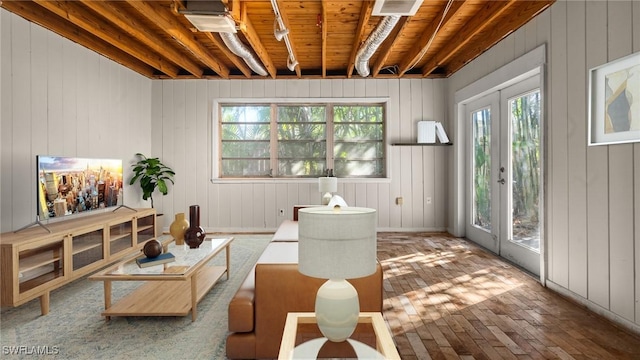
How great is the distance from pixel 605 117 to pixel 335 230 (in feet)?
8.93

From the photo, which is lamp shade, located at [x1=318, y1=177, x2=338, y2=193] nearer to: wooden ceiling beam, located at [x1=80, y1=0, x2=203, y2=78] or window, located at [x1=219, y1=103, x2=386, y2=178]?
window, located at [x1=219, y1=103, x2=386, y2=178]

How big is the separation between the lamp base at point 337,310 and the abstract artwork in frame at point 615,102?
2.48m

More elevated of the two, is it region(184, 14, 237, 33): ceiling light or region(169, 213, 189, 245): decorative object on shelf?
region(184, 14, 237, 33): ceiling light

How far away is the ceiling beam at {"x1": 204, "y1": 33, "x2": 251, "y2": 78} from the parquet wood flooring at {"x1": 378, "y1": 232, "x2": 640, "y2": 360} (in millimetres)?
3580

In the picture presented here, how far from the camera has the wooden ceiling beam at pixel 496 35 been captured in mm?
3391

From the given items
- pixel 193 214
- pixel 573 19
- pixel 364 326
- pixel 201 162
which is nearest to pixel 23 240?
pixel 193 214

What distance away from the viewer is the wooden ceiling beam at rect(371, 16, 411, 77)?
151 inches

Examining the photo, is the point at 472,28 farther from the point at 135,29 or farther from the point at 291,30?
the point at 135,29

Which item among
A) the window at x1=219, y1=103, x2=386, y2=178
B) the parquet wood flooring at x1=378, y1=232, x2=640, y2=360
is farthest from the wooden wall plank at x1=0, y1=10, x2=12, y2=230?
the parquet wood flooring at x1=378, y1=232, x2=640, y2=360

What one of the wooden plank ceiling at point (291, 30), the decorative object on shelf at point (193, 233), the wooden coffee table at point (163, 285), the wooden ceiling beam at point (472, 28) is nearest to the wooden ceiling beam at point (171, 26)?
the wooden plank ceiling at point (291, 30)

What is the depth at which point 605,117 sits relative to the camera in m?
2.59

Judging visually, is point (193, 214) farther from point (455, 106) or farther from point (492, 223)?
point (455, 106)

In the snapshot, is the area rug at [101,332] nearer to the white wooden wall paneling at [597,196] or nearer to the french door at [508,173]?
the white wooden wall paneling at [597,196]

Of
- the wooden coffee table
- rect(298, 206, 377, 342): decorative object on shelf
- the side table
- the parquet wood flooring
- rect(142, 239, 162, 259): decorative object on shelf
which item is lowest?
the parquet wood flooring
